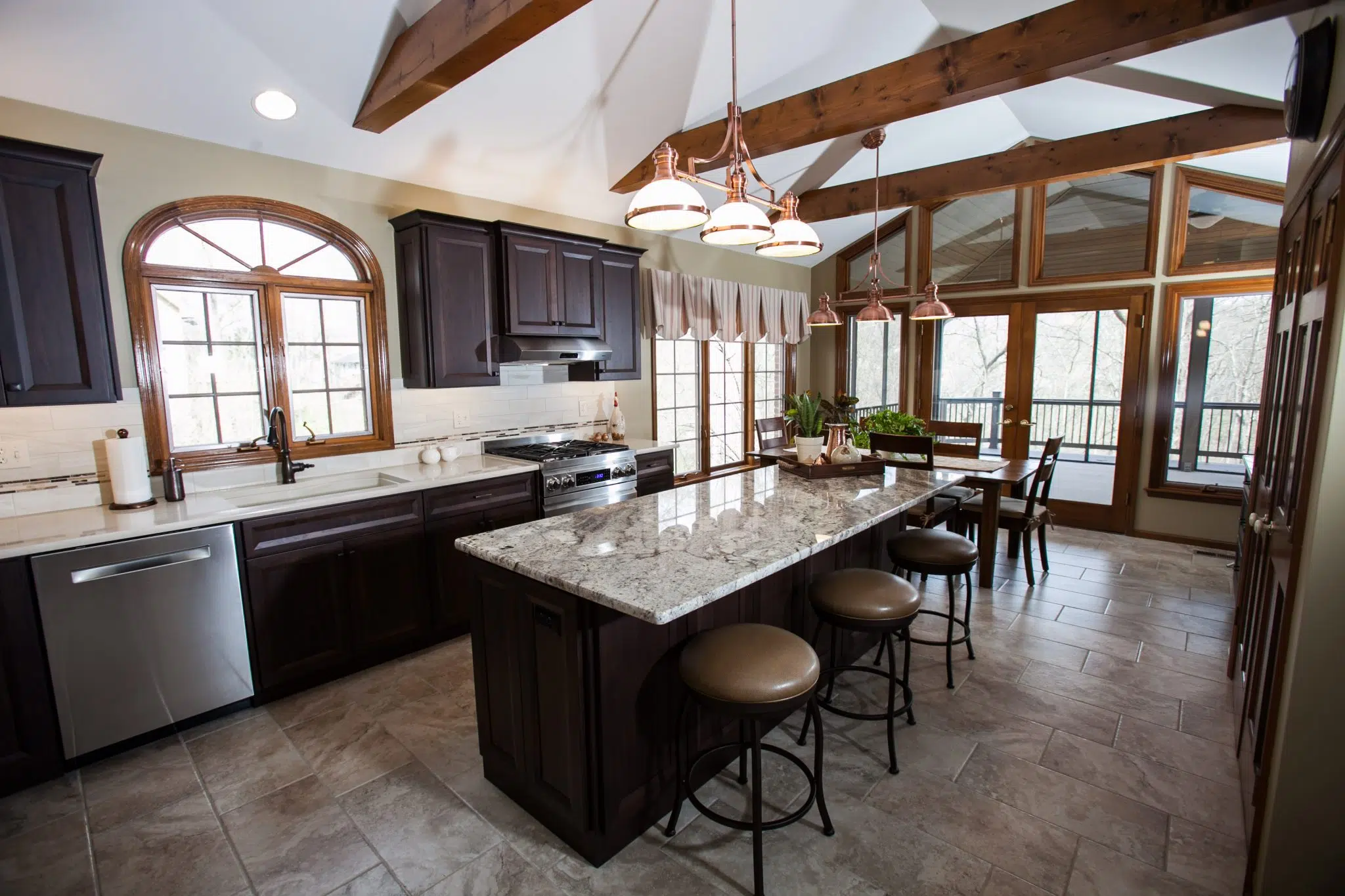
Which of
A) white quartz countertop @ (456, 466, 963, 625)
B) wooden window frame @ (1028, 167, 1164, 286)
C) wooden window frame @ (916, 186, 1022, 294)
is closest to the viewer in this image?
white quartz countertop @ (456, 466, 963, 625)

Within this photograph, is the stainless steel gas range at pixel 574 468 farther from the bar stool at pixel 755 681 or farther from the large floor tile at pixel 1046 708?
the large floor tile at pixel 1046 708

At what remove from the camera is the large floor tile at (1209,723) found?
2.42m

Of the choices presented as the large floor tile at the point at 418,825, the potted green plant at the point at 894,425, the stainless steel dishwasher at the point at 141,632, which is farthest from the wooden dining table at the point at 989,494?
the stainless steel dishwasher at the point at 141,632

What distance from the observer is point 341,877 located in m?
1.81

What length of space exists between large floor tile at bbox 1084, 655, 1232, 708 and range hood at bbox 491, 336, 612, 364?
327 cm

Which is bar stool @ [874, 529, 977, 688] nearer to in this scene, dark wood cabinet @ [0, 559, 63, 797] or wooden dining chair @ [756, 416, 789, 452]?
wooden dining chair @ [756, 416, 789, 452]

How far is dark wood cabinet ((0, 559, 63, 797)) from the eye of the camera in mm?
2104

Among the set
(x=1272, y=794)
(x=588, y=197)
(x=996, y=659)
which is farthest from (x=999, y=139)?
(x=1272, y=794)

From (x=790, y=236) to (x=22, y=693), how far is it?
3.23 meters

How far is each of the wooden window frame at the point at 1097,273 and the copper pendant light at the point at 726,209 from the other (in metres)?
3.39

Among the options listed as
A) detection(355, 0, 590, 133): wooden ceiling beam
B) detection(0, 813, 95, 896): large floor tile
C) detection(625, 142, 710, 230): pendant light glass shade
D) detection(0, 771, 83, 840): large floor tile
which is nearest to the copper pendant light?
detection(625, 142, 710, 230): pendant light glass shade

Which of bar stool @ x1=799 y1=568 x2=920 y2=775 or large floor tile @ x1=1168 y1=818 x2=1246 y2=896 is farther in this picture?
bar stool @ x1=799 y1=568 x2=920 y2=775

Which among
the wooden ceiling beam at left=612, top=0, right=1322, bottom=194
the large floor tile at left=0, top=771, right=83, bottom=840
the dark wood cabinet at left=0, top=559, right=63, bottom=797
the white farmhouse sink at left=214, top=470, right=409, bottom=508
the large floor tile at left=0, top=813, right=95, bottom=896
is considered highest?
the wooden ceiling beam at left=612, top=0, right=1322, bottom=194

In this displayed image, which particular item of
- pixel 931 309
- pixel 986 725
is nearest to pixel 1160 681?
pixel 986 725
